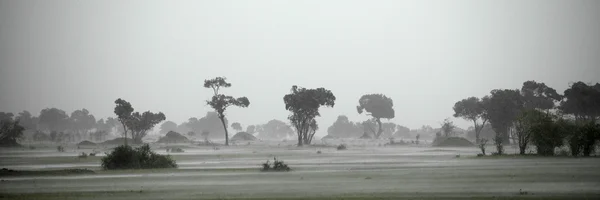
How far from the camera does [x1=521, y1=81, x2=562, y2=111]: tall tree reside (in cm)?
9644

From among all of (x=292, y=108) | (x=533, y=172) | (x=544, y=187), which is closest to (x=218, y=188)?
(x=544, y=187)

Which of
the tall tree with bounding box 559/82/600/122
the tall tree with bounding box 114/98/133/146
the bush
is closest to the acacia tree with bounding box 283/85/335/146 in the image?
the tall tree with bounding box 114/98/133/146

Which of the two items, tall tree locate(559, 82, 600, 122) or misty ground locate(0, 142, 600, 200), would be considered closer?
misty ground locate(0, 142, 600, 200)

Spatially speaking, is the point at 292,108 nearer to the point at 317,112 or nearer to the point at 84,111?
the point at 317,112

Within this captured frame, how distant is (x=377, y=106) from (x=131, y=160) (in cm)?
12178

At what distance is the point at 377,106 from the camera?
152m

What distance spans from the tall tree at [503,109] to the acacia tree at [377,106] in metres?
60.7

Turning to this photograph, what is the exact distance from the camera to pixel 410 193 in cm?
1828

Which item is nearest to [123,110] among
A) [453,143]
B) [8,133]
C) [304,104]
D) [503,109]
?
[8,133]

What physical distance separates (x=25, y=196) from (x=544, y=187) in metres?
18.9

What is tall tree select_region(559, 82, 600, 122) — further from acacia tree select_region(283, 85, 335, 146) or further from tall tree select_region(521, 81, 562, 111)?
acacia tree select_region(283, 85, 335, 146)

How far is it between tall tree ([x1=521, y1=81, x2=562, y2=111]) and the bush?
78.8 meters

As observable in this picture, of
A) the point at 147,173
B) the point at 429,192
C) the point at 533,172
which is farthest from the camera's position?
the point at 147,173

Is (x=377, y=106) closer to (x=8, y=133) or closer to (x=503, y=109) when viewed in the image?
(x=503, y=109)
